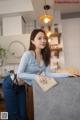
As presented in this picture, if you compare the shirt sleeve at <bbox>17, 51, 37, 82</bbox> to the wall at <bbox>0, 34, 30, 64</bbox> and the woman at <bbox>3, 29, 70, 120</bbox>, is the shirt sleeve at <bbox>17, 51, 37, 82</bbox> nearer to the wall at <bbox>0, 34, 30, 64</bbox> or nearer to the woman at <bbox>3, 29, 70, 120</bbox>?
the woman at <bbox>3, 29, 70, 120</bbox>

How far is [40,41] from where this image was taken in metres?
1.69

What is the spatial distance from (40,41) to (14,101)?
0.55 metres

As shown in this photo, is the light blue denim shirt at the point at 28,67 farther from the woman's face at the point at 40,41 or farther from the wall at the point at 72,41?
the wall at the point at 72,41

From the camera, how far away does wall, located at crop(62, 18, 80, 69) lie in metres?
4.96

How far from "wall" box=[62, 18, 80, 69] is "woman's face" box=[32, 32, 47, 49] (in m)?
3.30

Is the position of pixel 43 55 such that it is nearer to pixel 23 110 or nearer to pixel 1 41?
pixel 23 110

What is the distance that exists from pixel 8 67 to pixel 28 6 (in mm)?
1494

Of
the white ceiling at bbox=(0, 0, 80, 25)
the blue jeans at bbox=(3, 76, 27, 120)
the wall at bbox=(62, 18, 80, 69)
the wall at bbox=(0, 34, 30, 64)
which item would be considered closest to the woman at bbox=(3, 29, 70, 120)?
the blue jeans at bbox=(3, 76, 27, 120)

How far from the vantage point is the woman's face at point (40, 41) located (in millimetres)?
1688

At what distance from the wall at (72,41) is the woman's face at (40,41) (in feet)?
10.8

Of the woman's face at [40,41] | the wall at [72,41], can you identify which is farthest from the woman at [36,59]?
the wall at [72,41]

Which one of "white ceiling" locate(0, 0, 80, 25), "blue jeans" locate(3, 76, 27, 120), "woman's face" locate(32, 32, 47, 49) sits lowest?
"blue jeans" locate(3, 76, 27, 120)

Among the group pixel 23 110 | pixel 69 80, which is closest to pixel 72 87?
pixel 69 80

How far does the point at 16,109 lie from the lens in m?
1.73
